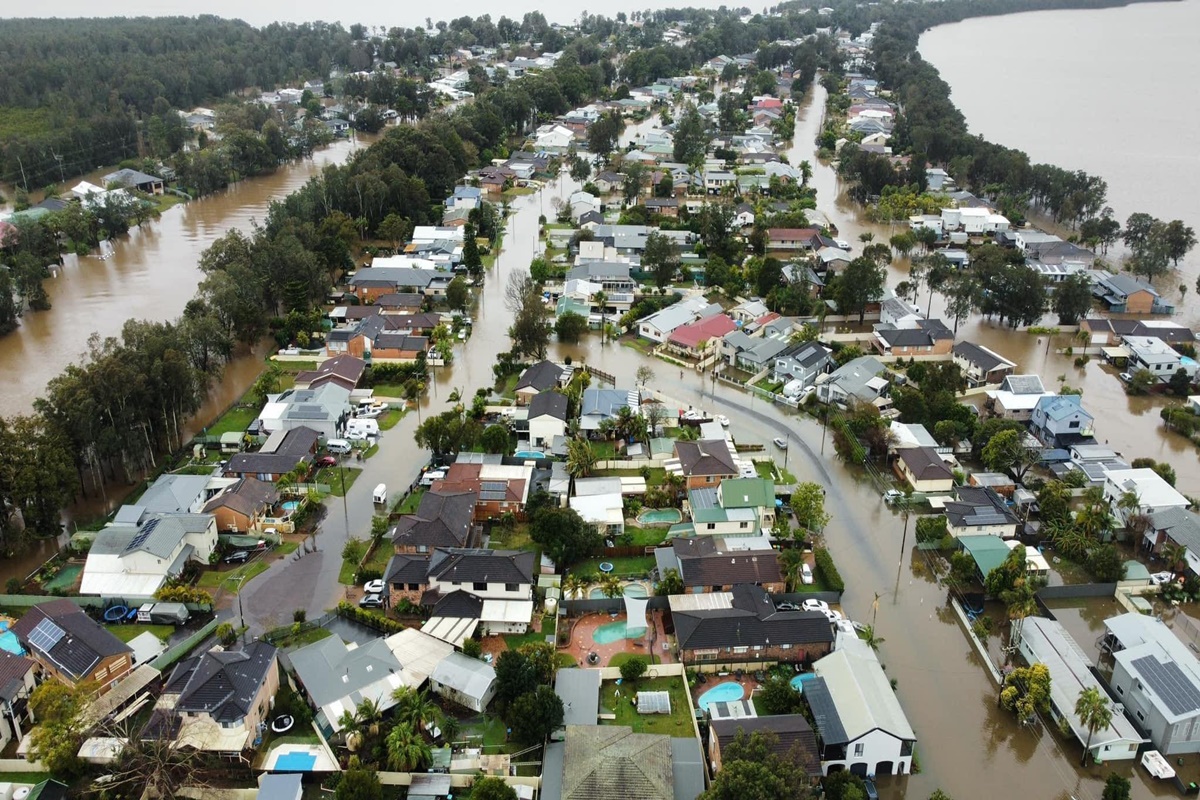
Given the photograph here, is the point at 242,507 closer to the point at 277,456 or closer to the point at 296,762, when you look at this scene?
the point at 277,456

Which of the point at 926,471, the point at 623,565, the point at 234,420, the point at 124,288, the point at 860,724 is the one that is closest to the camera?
the point at 860,724

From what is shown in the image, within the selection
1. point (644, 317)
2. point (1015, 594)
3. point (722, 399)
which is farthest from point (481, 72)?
point (1015, 594)

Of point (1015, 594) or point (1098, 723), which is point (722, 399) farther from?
point (1098, 723)

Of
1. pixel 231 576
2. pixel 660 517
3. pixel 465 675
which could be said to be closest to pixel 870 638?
pixel 660 517

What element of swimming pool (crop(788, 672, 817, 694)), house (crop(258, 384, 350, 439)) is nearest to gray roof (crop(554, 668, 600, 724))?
swimming pool (crop(788, 672, 817, 694))

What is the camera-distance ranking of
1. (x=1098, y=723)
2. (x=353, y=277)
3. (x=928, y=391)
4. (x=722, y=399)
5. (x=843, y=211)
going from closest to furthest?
(x=1098, y=723) → (x=928, y=391) → (x=722, y=399) → (x=353, y=277) → (x=843, y=211)

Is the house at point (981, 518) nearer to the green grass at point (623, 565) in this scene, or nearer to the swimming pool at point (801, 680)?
the swimming pool at point (801, 680)
